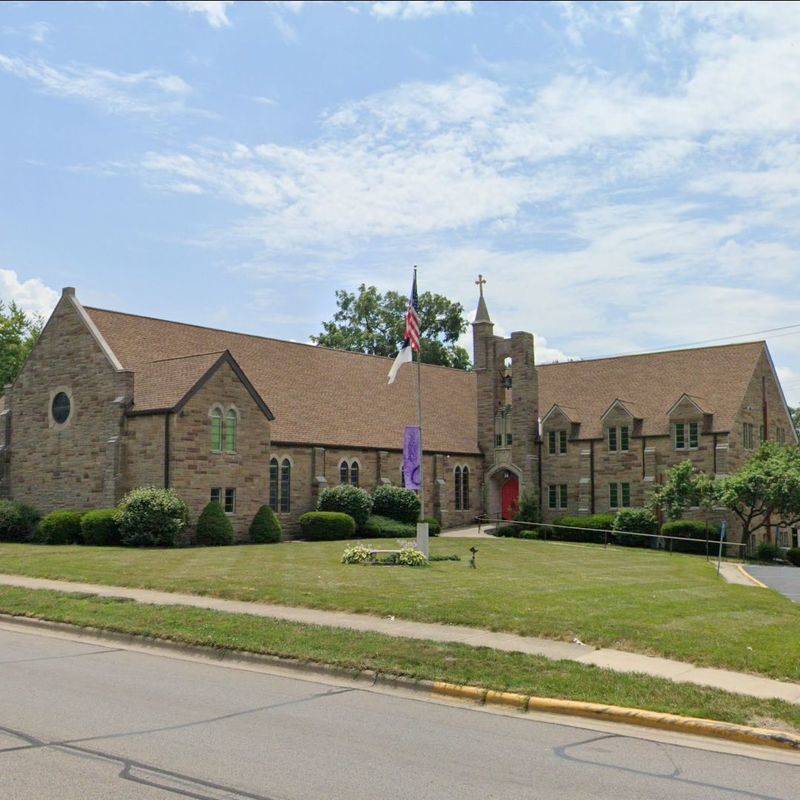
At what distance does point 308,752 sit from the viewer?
8164mm

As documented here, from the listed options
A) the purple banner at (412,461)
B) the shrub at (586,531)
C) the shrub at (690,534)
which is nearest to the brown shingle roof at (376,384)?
the shrub at (586,531)

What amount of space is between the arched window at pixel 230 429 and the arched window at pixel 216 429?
1.07 feet

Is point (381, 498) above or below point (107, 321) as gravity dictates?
below

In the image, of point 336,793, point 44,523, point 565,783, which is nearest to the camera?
point 336,793

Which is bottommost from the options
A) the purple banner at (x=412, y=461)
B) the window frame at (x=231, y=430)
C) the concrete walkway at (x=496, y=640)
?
the concrete walkway at (x=496, y=640)

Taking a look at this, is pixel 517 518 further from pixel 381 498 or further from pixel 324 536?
pixel 324 536

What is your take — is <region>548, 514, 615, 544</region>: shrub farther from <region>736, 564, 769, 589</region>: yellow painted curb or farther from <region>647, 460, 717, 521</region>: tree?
<region>736, 564, 769, 589</region>: yellow painted curb

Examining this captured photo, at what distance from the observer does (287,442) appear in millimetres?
39594

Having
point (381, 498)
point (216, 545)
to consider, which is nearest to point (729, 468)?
point (381, 498)

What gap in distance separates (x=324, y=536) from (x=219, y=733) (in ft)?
97.8

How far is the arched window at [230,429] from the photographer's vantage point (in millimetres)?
36125

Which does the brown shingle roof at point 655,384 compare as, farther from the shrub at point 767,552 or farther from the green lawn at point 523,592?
the green lawn at point 523,592

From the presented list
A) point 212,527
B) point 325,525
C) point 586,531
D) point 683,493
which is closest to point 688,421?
point 683,493

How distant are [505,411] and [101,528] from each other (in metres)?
24.1
